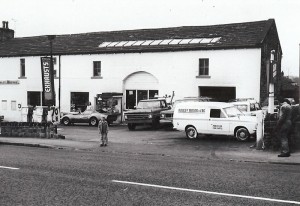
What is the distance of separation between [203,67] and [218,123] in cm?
1117

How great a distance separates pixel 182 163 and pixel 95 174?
3.07m

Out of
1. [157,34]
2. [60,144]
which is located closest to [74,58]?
[157,34]

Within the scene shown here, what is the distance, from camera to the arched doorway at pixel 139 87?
3098cm

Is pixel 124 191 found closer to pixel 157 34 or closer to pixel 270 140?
pixel 270 140

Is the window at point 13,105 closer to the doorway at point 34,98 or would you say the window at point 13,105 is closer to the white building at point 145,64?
the white building at point 145,64

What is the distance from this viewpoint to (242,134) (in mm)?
17969

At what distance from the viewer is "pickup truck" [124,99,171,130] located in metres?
24.3

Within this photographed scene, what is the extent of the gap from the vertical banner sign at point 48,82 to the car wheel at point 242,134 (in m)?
10.2

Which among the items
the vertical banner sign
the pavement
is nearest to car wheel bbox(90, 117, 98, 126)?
the vertical banner sign

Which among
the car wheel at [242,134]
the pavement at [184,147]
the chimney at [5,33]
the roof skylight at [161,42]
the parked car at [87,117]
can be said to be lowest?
the pavement at [184,147]

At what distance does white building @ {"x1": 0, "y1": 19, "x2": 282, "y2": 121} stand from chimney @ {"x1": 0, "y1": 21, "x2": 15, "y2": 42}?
2140mm

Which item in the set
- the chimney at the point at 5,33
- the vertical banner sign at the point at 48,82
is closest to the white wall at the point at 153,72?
the chimney at the point at 5,33

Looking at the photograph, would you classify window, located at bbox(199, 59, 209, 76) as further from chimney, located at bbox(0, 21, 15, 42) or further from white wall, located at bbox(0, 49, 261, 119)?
chimney, located at bbox(0, 21, 15, 42)

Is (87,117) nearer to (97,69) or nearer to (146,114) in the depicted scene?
(97,69)
